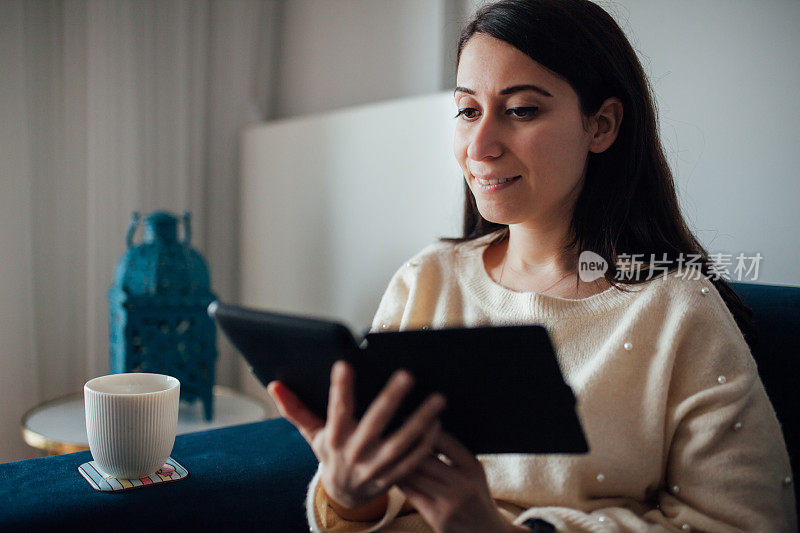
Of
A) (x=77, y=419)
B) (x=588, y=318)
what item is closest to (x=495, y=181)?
(x=588, y=318)

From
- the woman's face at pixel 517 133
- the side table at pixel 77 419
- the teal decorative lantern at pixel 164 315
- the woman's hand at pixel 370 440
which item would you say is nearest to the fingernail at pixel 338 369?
the woman's hand at pixel 370 440

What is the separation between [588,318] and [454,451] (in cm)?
32

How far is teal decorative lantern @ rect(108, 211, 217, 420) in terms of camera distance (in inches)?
66.0

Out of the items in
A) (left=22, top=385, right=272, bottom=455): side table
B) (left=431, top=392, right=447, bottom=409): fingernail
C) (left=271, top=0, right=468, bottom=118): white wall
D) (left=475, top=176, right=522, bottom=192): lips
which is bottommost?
(left=22, top=385, right=272, bottom=455): side table

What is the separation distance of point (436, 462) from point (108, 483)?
18.2 inches

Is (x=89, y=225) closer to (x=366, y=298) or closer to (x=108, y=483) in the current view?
(x=366, y=298)

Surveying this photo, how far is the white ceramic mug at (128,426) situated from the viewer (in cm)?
84

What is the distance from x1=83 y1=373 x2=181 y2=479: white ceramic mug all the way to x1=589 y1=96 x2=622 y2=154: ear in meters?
0.64

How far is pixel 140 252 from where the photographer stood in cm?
172

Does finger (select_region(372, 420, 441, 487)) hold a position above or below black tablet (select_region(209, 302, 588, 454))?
below

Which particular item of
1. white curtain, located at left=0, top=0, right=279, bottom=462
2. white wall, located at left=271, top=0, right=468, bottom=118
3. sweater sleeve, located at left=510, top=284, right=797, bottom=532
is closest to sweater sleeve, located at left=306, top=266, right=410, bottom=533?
sweater sleeve, located at left=510, top=284, right=797, bottom=532

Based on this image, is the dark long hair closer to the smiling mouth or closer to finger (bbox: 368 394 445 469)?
the smiling mouth

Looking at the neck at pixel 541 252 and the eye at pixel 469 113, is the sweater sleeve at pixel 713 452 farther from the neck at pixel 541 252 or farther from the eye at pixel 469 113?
the eye at pixel 469 113

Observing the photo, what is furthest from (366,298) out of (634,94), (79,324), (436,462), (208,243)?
(436,462)
